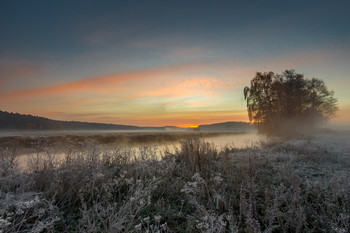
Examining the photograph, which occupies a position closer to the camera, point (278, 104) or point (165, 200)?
point (165, 200)

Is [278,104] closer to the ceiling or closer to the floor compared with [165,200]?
closer to the ceiling

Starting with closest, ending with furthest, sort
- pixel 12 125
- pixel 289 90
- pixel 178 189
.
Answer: pixel 178 189
pixel 289 90
pixel 12 125

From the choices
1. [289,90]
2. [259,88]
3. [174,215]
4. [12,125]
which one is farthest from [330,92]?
[12,125]

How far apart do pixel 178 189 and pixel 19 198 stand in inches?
114

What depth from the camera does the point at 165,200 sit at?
3.83 meters

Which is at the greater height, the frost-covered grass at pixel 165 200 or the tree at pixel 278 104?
the tree at pixel 278 104

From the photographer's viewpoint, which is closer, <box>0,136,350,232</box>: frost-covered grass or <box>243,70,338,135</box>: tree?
<box>0,136,350,232</box>: frost-covered grass

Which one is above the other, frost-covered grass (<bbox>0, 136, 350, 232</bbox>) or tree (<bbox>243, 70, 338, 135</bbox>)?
tree (<bbox>243, 70, 338, 135</bbox>)

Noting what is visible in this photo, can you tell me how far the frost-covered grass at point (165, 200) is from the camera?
92.2 inches

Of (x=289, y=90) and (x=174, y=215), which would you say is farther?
(x=289, y=90)

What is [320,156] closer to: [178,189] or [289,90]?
[178,189]

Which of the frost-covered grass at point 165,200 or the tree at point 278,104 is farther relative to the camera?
the tree at point 278,104

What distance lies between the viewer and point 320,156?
7.72m

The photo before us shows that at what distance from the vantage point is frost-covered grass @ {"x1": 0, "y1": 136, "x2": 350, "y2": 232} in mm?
2342
